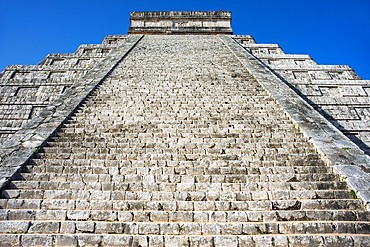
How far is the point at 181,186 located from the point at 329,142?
2.71 metres

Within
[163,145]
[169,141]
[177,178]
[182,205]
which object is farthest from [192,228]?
[169,141]

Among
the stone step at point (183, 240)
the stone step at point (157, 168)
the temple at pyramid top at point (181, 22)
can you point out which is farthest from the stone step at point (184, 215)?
the temple at pyramid top at point (181, 22)

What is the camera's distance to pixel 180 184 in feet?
13.2

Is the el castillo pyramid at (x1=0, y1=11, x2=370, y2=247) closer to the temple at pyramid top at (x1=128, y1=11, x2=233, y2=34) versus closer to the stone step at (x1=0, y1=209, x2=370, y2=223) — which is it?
the stone step at (x1=0, y1=209, x2=370, y2=223)

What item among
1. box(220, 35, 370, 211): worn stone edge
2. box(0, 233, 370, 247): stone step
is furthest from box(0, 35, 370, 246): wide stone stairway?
box(220, 35, 370, 211): worn stone edge

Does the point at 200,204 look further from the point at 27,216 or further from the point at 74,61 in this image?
the point at 74,61

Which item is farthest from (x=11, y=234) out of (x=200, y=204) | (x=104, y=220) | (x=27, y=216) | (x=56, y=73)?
(x=56, y=73)

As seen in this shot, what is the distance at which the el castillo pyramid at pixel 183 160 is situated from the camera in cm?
332

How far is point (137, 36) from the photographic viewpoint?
13.9 m

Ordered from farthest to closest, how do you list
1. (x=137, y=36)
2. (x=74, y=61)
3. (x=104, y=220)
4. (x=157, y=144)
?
(x=137, y=36)
(x=74, y=61)
(x=157, y=144)
(x=104, y=220)

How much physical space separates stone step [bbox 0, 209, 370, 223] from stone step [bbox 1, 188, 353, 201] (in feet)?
0.91

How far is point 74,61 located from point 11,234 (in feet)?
27.1

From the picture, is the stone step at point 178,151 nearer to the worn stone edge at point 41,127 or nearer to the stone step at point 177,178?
the worn stone edge at point 41,127

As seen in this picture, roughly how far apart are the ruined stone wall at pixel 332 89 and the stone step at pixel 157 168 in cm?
369
